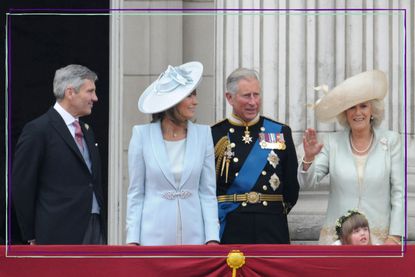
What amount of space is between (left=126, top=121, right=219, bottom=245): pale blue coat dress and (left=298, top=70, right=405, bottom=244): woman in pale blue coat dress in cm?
63

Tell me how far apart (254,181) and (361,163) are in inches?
25.7

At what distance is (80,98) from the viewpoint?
36.1 feet

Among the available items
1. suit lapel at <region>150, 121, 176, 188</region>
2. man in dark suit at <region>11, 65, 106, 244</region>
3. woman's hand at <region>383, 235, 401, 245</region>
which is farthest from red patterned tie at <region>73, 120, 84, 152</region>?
woman's hand at <region>383, 235, 401, 245</region>

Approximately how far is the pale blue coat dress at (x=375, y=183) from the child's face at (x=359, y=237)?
0.20 feet

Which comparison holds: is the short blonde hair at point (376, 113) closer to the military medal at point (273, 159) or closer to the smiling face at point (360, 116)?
the smiling face at point (360, 116)

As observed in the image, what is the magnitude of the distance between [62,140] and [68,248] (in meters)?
0.65

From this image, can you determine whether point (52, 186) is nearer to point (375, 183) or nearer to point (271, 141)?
point (271, 141)

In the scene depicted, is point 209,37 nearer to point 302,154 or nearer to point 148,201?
point 302,154

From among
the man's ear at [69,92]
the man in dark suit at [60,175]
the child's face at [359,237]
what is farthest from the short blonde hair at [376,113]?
the man's ear at [69,92]

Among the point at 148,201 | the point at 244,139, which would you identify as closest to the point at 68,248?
the point at 148,201

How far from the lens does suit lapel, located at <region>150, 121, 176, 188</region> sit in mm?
10828

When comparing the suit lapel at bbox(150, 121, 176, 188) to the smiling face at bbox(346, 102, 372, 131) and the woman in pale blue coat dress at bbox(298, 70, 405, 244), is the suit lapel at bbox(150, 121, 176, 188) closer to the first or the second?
the woman in pale blue coat dress at bbox(298, 70, 405, 244)

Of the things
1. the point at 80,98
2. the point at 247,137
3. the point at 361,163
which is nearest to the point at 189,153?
the point at 247,137

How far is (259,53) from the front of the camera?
40.9 feet
